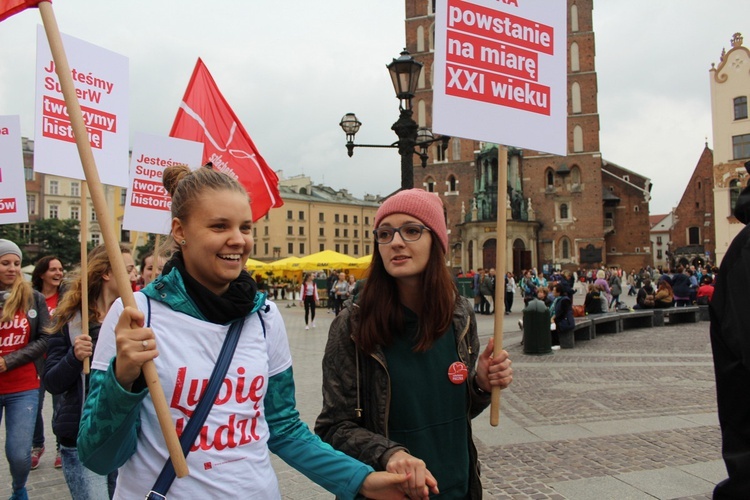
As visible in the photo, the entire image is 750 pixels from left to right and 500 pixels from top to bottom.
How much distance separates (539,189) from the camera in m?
49.9

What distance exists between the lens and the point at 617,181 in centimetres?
5412

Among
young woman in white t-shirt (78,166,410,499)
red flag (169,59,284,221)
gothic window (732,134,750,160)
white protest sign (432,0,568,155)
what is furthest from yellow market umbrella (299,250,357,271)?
gothic window (732,134,750,160)

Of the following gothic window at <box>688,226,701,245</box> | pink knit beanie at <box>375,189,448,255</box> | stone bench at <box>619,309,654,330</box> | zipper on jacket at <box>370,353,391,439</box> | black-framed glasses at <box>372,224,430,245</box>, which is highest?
gothic window at <box>688,226,701,245</box>

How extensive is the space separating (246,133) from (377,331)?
20.3 feet

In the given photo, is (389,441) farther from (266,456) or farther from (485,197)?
(485,197)

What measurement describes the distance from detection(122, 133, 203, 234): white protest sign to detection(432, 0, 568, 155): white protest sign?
3592mm

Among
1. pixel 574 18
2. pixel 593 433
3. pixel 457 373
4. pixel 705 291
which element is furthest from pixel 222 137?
pixel 574 18

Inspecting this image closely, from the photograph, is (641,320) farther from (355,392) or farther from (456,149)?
(456,149)

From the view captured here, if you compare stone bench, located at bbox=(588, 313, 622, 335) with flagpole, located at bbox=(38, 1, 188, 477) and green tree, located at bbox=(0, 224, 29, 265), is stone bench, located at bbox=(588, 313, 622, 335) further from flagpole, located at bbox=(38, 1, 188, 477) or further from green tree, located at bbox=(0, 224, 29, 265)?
green tree, located at bbox=(0, 224, 29, 265)

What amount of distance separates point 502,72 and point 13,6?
2.01m

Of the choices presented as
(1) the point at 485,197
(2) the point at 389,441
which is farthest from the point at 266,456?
(1) the point at 485,197

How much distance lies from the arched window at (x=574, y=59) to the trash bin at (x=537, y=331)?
4258 cm

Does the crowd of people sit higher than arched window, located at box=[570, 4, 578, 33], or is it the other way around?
arched window, located at box=[570, 4, 578, 33]

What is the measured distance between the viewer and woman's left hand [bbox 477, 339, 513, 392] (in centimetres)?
224
